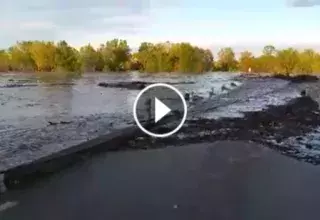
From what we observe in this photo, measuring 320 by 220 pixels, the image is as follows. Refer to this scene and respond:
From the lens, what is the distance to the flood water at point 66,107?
38.1 inches

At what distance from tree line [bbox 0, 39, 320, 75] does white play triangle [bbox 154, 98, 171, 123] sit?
4.2 inches

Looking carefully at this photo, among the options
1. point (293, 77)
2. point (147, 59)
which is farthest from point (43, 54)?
point (293, 77)

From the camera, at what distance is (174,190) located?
38.3 inches

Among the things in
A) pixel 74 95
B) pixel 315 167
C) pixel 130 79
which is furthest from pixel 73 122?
pixel 315 167

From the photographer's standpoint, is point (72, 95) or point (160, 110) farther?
point (72, 95)

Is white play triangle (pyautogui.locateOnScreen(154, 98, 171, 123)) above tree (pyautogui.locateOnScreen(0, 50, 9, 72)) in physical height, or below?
below

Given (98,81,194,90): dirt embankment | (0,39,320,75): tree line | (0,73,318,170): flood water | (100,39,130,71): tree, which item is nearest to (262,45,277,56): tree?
(0,39,320,75): tree line

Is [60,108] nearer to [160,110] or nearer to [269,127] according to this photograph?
[160,110]

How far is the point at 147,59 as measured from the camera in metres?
1.00

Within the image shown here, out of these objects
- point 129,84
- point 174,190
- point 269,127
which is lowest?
point 174,190

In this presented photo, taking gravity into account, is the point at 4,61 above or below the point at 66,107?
above
